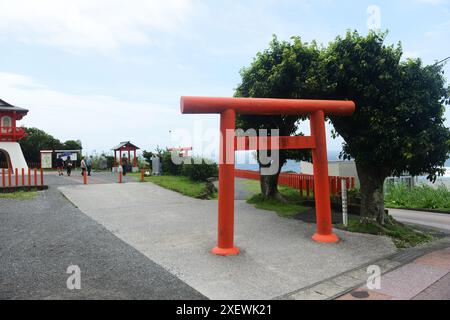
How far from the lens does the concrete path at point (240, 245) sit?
5328mm

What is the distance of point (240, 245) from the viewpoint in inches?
290

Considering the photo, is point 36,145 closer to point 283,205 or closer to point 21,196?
point 21,196

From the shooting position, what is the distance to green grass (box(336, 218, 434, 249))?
27.1ft

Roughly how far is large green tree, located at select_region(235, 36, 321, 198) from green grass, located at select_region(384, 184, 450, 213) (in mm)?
8285

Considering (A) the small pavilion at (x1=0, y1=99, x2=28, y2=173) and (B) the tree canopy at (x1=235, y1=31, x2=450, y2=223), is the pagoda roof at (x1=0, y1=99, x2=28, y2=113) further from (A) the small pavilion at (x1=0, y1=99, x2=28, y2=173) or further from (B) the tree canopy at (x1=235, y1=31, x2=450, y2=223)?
(B) the tree canopy at (x1=235, y1=31, x2=450, y2=223)

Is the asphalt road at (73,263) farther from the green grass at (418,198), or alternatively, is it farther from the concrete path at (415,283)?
the green grass at (418,198)

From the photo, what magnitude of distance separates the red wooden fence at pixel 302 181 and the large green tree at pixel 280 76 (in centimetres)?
365

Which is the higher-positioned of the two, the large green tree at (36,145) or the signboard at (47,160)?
the large green tree at (36,145)

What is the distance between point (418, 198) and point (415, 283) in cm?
1251

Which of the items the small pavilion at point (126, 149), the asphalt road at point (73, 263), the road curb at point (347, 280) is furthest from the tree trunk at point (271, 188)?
the small pavilion at point (126, 149)

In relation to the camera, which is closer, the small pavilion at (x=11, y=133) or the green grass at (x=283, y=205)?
the green grass at (x=283, y=205)

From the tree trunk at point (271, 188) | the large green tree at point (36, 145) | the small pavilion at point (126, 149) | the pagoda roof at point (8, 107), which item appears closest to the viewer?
the tree trunk at point (271, 188)
